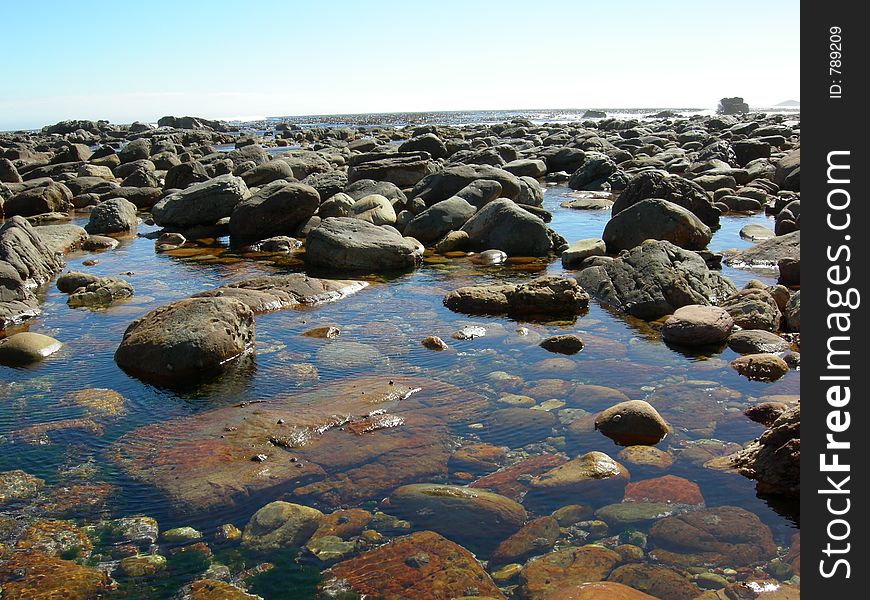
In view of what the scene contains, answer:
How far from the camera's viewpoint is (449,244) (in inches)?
547

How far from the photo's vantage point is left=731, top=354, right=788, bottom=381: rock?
23.7ft

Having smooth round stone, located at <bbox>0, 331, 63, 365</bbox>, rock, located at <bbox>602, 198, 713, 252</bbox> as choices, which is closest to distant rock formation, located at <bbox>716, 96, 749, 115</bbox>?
rock, located at <bbox>602, 198, 713, 252</bbox>

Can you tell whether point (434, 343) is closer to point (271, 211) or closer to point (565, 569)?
point (565, 569)

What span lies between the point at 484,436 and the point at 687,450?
1.58 m

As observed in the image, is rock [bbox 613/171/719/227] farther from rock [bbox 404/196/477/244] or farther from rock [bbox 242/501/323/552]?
rock [bbox 242/501/323/552]

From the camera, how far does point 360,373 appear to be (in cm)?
755

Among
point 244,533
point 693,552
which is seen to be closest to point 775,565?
point 693,552

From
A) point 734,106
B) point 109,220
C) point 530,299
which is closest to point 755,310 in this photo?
point 530,299

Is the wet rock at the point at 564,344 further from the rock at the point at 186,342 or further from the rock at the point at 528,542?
the rock at the point at 528,542

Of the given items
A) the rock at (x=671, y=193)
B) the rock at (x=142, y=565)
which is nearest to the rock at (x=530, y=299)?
the rock at (x=142, y=565)

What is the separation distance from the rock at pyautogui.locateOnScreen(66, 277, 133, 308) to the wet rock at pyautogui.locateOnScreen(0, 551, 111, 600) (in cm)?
642

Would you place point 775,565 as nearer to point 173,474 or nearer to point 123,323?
point 173,474

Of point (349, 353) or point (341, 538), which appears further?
point (349, 353)
